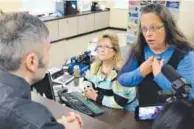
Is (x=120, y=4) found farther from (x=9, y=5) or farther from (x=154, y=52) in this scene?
(x=154, y=52)

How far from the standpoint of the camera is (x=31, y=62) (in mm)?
777

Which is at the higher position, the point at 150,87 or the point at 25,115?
the point at 25,115

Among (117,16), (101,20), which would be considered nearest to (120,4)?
(117,16)

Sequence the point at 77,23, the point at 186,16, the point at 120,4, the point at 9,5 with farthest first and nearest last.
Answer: the point at 120,4 < the point at 77,23 < the point at 9,5 < the point at 186,16

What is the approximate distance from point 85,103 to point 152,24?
612mm

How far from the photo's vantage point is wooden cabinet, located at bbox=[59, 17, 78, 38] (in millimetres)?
5660

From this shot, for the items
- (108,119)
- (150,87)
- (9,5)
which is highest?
(9,5)

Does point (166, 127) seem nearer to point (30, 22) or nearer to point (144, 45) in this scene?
point (30, 22)

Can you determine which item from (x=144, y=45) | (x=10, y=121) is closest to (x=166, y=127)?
(x=10, y=121)

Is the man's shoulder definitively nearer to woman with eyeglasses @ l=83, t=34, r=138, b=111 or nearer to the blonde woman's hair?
woman with eyeglasses @ l=83, t=34, r=138, b=111

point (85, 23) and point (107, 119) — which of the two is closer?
point (107, 119)

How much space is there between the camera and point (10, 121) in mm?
676

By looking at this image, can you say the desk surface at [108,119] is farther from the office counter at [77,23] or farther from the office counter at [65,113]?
the office counter at [77,23]

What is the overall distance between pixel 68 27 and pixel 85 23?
0.55 m
